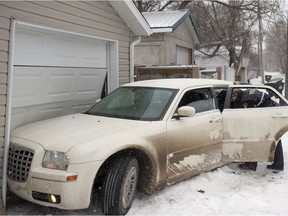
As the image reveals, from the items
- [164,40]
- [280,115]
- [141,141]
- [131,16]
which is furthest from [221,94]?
[164,40]

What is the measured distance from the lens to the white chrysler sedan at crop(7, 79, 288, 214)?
4102 millimetres

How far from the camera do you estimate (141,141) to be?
4613mm

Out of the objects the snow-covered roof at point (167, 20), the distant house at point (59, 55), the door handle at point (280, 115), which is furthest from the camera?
the snow-covered roof at point (167, 20)

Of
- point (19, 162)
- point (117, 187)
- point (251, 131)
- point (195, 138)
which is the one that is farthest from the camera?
point (251, 131)

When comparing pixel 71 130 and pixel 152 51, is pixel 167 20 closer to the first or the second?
pixel 152 51

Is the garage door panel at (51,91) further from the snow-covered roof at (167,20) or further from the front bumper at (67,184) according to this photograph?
the snow-covered roof at (167,20)

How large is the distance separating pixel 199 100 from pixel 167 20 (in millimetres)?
9289

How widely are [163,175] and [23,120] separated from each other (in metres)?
2.45

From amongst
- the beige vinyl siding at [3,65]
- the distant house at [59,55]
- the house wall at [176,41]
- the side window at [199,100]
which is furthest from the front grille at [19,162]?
the house wall at [176,41]

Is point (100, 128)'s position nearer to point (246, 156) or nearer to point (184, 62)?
point (246, 156)

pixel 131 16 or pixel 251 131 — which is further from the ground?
pixel 131 16

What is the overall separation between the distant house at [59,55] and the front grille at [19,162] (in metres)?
0.15

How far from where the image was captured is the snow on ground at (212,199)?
15.4 ft

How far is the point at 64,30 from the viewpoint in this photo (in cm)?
621
